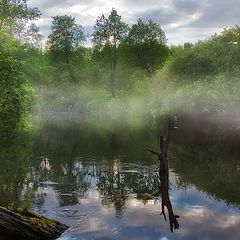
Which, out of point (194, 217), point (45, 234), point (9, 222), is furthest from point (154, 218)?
point (9, 222)

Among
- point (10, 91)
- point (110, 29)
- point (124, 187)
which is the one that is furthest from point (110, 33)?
point (124, 187)

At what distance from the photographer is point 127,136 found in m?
64.1

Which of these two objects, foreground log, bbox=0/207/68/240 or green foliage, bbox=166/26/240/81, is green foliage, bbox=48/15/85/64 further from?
foreground log, bbox=0/207/68/240

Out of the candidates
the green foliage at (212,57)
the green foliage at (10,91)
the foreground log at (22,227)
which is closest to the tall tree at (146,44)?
the green foliage at (212,57)

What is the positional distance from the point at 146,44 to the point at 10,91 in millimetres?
96593

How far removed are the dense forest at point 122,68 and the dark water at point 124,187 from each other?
34878mm

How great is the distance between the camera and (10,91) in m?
54.5

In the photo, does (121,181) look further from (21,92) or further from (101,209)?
(21,92)

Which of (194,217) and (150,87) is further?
(150,87)

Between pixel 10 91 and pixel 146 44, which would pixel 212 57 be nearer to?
pixel 10 91

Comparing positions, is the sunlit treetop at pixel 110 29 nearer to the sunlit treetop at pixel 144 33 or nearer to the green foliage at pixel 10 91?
the sunlit treetop at pixel 144 33

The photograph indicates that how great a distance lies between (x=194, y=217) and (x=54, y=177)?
14800mm

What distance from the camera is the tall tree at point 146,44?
14375 centimetres

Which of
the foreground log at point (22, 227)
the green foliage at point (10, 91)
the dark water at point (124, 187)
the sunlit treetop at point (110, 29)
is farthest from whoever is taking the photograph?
the sunlit treetop at point (110, 29)
